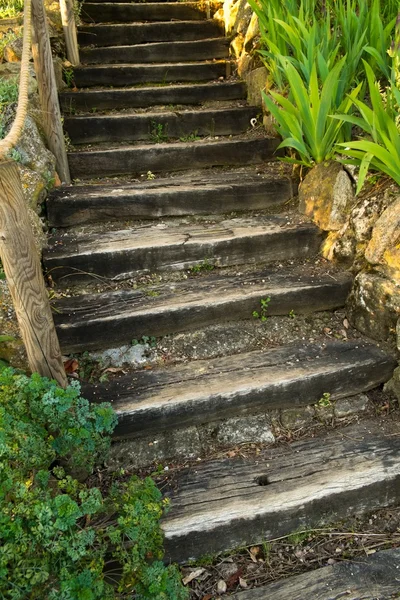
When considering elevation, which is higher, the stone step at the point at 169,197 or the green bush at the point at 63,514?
the stone step at the point at 169,197

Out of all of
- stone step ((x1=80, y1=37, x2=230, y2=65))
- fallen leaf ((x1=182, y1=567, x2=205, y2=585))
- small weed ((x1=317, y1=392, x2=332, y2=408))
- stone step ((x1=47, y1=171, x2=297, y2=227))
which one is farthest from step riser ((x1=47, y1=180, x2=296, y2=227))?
fallen leaf ((x1=182, y1=567, x2=205, y2=585))

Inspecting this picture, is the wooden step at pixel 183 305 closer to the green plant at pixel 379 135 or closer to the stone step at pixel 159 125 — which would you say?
the green plant at pixel 379 135

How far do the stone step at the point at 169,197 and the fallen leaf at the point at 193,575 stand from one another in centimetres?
185

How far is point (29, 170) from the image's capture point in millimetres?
2529

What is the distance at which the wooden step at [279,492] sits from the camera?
5.56 ft

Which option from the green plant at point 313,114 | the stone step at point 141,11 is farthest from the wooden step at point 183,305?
the stone step at point 141,11

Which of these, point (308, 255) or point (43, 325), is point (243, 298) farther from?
point (43, 325)

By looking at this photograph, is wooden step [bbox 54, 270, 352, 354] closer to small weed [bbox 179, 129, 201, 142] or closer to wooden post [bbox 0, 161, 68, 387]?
wooden post [bbox 0, 161, 68, 387]

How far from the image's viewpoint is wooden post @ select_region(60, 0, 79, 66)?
330 cm

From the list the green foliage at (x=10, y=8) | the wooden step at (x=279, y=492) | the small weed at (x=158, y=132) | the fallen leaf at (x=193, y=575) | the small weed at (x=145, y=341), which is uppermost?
the green foliage at (x=10, y=8)

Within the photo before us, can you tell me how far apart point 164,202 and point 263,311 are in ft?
2.95

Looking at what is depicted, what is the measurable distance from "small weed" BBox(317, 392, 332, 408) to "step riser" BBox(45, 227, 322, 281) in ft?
2.84

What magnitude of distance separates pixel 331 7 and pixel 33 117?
1.99 metres

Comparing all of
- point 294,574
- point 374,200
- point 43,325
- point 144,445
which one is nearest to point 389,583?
point 294,574
